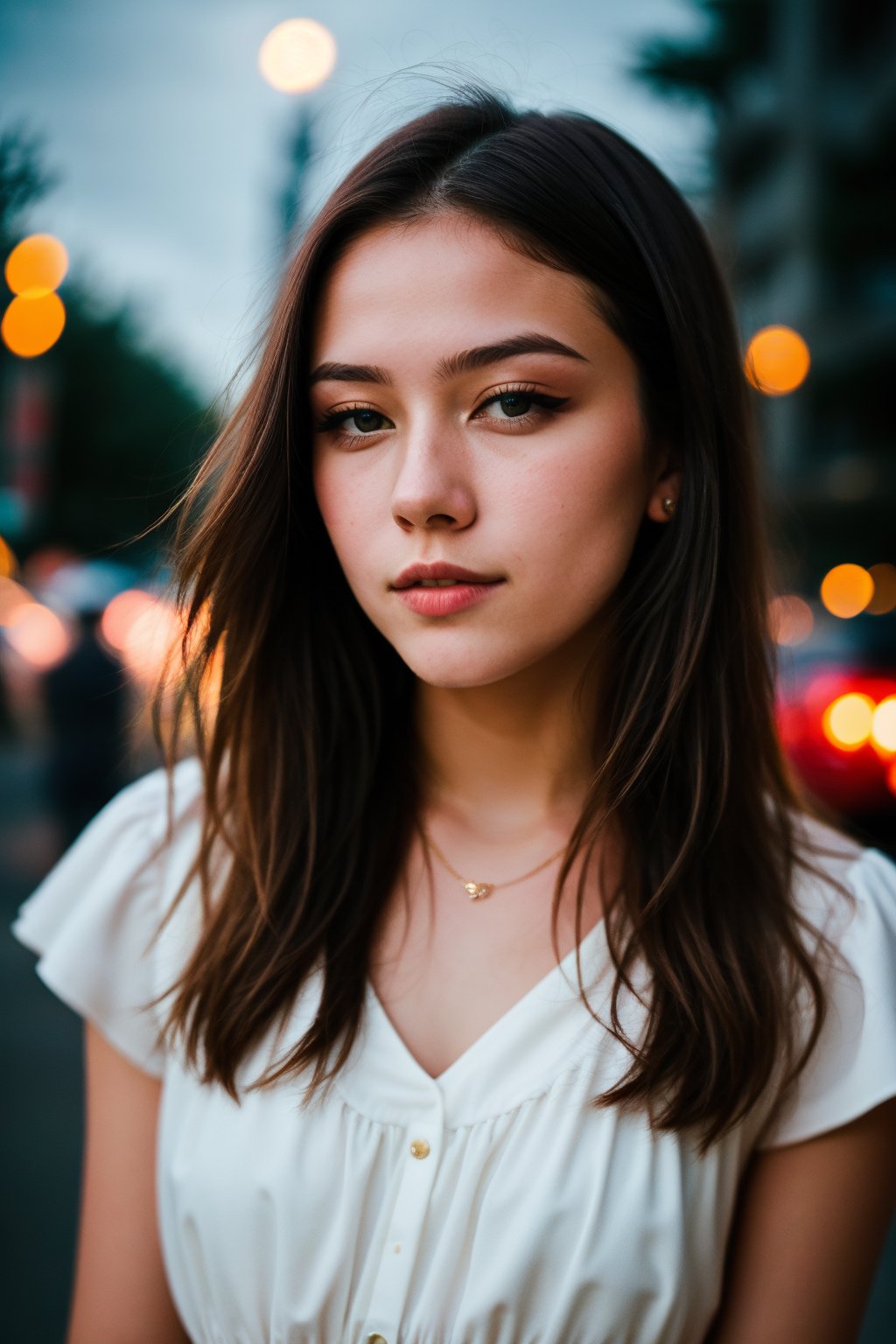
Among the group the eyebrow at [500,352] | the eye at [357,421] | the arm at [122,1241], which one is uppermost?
the eyebrow at [500,352]

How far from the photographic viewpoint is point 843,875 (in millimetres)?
1450

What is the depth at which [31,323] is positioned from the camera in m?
3.19

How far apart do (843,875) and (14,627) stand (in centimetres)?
1065

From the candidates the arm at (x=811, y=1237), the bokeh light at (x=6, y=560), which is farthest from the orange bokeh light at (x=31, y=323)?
the bokeh light at (x=6, y=560)

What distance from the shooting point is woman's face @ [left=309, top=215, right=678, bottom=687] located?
121 centimetres

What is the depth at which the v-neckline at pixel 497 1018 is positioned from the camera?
127 centimetres

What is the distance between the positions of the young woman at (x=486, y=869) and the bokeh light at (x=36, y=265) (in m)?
1.52

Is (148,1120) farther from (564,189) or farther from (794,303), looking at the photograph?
(794,303)

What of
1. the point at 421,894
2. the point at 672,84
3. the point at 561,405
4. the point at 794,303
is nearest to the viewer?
the point at 561,405

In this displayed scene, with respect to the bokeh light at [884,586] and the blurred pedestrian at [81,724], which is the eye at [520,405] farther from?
the bokeh light at [884,586]

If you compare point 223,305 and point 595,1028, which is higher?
point 223,305

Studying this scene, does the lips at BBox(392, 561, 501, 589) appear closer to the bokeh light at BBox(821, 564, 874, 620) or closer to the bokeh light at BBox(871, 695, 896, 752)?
the bokeh light at BBox(871, 695, 896, 752)

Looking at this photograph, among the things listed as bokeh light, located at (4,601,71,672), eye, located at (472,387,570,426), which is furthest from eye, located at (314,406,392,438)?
bokeh light, located at (4,601,71,672)

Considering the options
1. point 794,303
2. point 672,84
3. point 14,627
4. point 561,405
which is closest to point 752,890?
point 561,405
